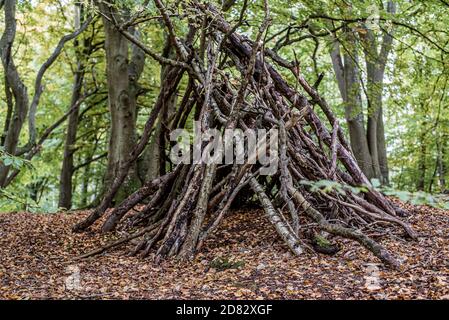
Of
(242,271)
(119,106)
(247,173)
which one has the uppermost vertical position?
(119,106)

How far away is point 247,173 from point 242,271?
4.08ft

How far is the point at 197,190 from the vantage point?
4.31 m

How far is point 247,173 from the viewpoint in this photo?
4.47 m

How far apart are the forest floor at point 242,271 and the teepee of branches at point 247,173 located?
0.18m

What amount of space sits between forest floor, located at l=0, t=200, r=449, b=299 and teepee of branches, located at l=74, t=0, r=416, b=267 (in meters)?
0.18

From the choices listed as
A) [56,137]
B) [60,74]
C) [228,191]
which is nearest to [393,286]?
[228,191]

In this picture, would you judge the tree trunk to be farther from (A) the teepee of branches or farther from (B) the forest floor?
(B) the forest floor

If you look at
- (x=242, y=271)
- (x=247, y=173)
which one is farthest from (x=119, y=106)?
(x=242, y=271)

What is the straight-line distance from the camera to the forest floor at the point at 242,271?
116 inches

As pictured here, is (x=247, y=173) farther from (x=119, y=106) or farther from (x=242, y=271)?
(x=119, y=106)

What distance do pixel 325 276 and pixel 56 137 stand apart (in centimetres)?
1154

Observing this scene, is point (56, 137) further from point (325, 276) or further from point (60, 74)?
point (325, 276)

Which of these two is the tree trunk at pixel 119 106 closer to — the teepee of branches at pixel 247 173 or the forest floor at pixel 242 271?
the teepee of branches at pixel 247 173

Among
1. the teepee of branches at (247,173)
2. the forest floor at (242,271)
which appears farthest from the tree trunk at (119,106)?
the forest floor at (242,271)
